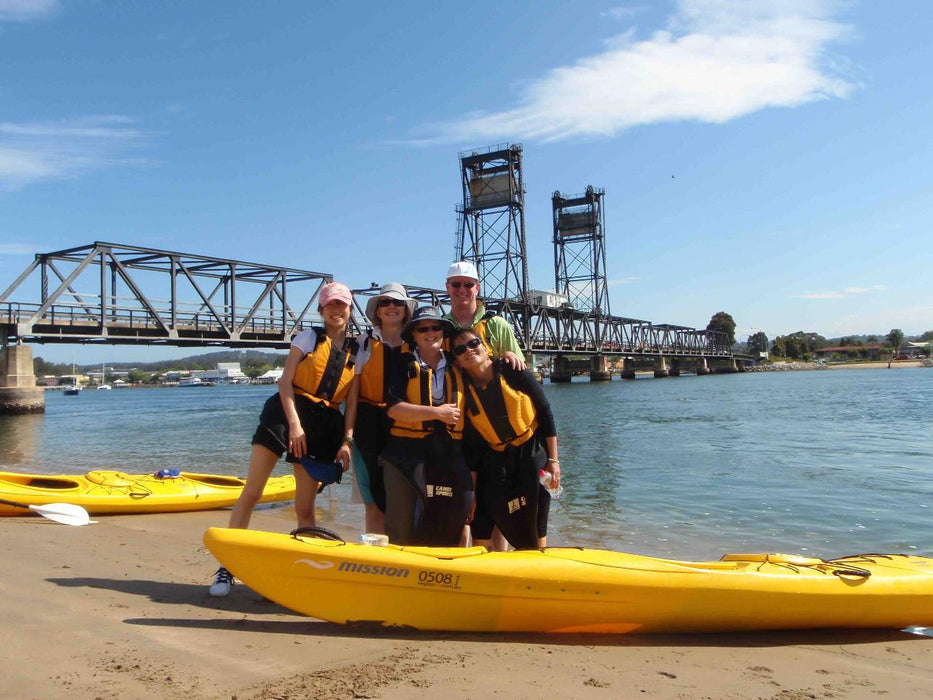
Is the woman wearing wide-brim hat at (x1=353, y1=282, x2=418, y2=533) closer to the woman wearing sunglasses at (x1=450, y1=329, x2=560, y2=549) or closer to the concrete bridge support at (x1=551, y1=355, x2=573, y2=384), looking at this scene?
the woman wearing sunglasses at (x1=450, y1=329, x2=560, y2=549)

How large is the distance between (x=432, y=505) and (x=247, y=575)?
98 cm

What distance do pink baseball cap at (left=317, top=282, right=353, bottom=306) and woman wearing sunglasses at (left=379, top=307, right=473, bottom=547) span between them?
0.41 meters

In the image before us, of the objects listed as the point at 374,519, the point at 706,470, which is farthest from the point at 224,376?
the point at 374,519

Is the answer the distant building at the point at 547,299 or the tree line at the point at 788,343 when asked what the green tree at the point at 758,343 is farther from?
the distant building at the point at 547,299

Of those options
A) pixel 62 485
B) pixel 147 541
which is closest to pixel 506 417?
pixel 147 541

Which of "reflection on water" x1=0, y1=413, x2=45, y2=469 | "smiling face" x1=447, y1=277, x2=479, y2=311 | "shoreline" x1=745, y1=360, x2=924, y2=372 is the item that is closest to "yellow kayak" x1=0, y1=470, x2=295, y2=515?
"smiling face" x1=447, y1=277, x2=479, y2=311

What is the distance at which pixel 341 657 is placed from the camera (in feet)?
9.09

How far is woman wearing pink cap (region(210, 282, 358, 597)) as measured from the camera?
3.58 meters

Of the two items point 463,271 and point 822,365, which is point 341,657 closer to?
point 463,271

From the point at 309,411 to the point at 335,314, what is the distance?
56cm

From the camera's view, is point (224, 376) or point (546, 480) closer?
point (546, 480)

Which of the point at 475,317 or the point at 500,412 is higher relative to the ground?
the point at 475,317

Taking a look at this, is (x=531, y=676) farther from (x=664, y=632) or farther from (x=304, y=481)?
(x=304, y=481)

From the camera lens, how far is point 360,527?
690 cm
